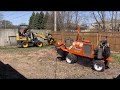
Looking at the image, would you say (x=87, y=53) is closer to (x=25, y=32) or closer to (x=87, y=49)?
(x=87, y=49)

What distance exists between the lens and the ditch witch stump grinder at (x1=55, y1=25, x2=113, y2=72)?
420 inches

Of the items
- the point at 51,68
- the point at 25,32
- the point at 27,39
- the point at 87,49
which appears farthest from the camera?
the point at 25,32

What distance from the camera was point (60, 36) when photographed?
60.2 ft

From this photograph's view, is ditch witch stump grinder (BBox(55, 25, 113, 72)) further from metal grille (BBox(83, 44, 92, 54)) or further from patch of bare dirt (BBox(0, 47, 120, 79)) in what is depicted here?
patch of bare dirt (BBox(0, 47, 120, 79))

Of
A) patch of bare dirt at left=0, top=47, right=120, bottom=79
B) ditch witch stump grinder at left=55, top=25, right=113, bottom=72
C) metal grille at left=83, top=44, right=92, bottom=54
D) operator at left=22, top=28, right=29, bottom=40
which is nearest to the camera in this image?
patch of bare dirt at left=0, top=47, right=120, bottom=79

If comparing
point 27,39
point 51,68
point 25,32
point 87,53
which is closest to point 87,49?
point 87,53

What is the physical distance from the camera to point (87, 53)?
11594 millimetres

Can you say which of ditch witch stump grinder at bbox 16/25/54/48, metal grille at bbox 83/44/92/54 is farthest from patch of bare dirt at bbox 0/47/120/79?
ditch witch stump grinder at bbox 16/25/54/48

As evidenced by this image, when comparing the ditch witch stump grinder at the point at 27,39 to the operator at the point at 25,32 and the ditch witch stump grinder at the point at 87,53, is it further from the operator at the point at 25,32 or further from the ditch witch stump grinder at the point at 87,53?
the ditch witch stump grinder at the point at 87,53

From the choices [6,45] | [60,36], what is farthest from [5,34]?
[60,36]

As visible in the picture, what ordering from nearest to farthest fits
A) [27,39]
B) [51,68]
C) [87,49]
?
[51,68], [87,49], [27,39]

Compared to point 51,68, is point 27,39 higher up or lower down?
higher up
